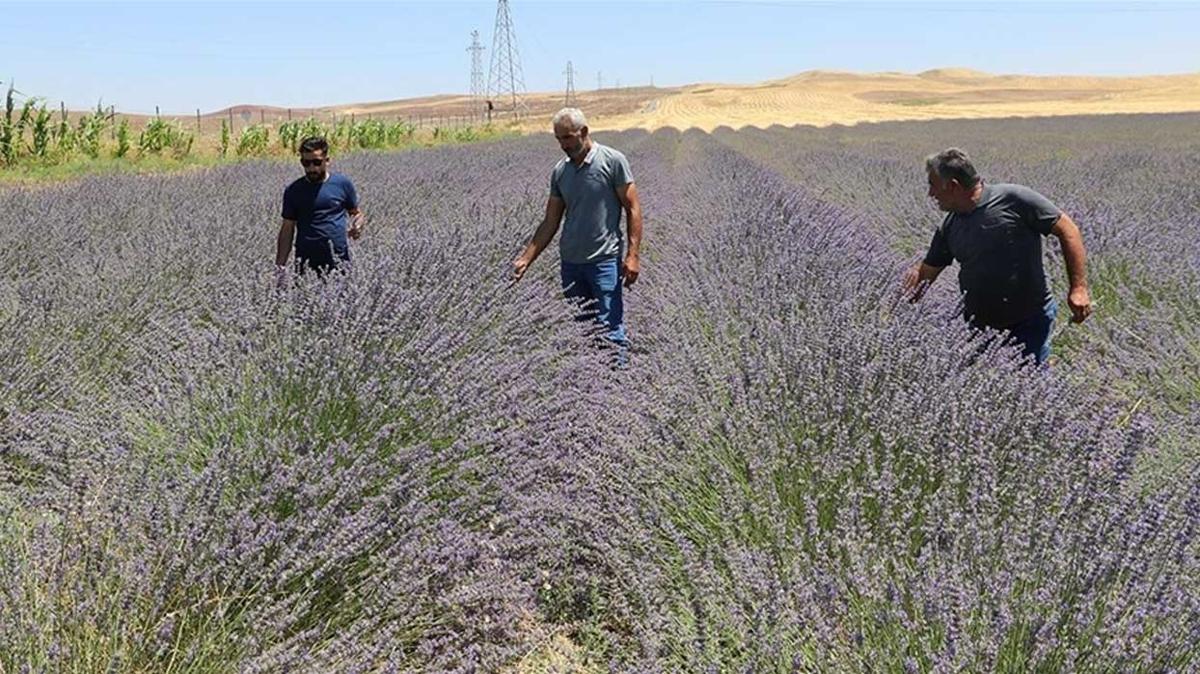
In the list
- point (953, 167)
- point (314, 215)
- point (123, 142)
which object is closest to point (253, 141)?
point (123, 142)

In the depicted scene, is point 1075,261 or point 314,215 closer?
point 1075,261

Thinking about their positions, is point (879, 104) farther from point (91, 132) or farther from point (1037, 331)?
point (1037, 331)

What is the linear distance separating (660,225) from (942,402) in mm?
5738

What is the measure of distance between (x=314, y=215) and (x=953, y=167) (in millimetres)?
2756

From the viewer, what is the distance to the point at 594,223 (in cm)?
428

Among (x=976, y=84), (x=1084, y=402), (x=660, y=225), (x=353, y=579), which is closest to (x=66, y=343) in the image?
(x=353, y=579)

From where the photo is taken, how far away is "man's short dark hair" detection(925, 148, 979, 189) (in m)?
3.17

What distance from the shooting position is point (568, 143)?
4.15 metres

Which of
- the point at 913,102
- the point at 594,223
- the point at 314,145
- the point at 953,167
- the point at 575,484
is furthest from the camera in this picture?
the point at 913,102

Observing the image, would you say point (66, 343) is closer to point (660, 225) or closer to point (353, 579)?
point (353, 579)

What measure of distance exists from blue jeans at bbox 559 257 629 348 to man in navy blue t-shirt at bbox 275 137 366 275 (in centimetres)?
107

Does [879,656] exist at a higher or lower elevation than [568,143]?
lower

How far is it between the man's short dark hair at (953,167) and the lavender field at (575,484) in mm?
452

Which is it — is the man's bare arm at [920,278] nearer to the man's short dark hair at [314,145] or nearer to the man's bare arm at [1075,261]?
the man's bare arm at [1075,261]
